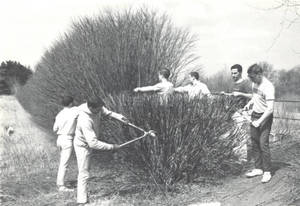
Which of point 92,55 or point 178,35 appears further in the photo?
point 178,35

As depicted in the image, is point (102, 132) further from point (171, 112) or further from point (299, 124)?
point (299, 124)

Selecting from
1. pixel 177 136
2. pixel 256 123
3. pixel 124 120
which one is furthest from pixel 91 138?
pixel 256 123

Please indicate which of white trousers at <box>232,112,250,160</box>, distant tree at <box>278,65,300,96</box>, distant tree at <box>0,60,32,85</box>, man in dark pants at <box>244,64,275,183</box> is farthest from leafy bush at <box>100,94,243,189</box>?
distant tree at <box>0,60,32,85</box>

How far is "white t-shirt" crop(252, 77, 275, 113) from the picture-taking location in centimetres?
531

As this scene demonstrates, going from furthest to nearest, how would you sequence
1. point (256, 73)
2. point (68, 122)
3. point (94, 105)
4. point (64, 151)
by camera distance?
point (64, 151)
point (68, 122)
point (256, 73)
point (94, 105)

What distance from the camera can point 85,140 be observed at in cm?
548

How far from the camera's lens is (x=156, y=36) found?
1029 centimetres

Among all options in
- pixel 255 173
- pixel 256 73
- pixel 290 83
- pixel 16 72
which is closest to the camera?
pixel 256 73

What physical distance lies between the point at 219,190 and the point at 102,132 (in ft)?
8.22

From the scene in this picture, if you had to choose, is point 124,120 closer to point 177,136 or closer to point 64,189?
point 177,136

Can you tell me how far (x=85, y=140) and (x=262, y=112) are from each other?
2.66 m

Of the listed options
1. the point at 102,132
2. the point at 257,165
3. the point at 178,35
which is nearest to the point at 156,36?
the point at 178,35

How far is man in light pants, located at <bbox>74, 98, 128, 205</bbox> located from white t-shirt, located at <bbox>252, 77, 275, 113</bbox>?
6.55ft

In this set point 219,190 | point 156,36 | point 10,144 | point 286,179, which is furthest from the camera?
point 10,144
